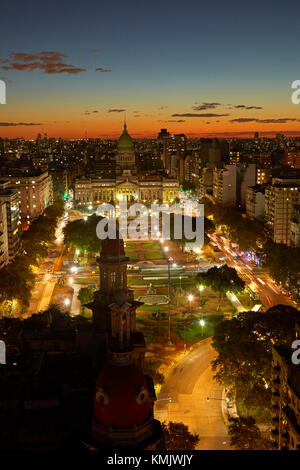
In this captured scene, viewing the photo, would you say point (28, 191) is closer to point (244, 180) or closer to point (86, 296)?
point (244, 180)

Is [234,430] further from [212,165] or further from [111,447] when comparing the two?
[212,165]

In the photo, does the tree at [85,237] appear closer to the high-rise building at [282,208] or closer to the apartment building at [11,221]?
the apartment building at [11,221]

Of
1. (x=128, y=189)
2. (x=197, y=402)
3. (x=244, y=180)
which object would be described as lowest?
(x=197, y=402)

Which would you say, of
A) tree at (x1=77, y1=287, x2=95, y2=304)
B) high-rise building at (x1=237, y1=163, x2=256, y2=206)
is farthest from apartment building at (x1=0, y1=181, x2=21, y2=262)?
high-rise building at (x1=237, y1=163, x2=256, y2=206)

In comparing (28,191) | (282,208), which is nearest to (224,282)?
(282,208)

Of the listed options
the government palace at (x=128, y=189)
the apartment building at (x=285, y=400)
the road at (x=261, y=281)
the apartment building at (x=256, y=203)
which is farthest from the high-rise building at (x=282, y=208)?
the government palace at (x=128, y=189)

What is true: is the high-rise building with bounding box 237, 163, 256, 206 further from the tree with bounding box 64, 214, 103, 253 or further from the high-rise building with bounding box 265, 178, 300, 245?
the tree with bounding box 64, 214, 103, 253

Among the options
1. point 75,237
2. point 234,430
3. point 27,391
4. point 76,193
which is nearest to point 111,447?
point 27,391
